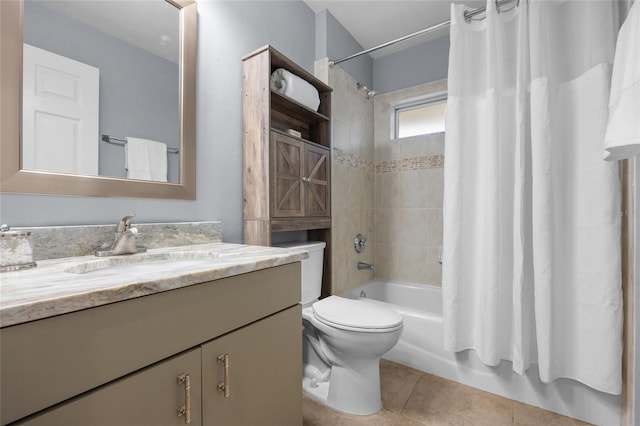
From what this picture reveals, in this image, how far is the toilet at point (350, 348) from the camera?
1.33 m

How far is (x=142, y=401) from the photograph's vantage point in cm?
63

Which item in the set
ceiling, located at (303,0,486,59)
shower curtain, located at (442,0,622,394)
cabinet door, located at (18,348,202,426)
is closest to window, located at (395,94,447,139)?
ceiling, located at (303,0,486,59)

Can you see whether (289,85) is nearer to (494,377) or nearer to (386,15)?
(386,15)

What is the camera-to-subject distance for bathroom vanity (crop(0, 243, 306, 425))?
489mm

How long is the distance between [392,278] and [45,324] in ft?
8.14

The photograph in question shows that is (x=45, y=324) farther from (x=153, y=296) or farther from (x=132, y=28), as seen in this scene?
(x=132, y=28)

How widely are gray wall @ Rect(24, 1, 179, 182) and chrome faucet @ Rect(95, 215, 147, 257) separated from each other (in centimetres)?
20

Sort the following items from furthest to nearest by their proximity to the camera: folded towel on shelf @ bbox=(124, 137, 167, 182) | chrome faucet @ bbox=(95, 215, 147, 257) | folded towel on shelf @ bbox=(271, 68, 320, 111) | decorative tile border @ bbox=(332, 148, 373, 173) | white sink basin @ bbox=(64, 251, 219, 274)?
decorative tile border @ bbox=(332, 148, 373, 173), folded towel on shelf @ bbox=(271, 68, 320, 111), folded towel on shelf @ bbox=(124, 137, 167, 182), chrome faucet @ bbox=(95, 215, 147, 257), white sink basin @ bbox=(64, 251, 219, 274)

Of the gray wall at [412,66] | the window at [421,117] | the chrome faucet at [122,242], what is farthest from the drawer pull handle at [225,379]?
the gray wall at [412,66]

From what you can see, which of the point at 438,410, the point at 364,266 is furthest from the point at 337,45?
the point at 438,410

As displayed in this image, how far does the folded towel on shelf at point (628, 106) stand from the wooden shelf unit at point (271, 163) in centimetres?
126

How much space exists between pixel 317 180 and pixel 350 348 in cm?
98

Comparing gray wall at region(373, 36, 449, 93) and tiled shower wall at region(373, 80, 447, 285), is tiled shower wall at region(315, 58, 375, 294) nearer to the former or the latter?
tiled shower wall at region(373, 80, 447, 285)

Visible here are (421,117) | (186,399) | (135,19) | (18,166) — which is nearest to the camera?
(186,399)
